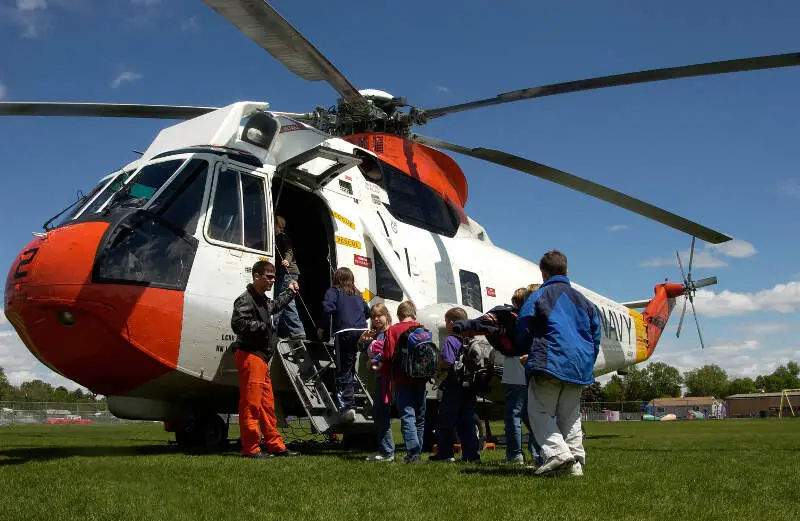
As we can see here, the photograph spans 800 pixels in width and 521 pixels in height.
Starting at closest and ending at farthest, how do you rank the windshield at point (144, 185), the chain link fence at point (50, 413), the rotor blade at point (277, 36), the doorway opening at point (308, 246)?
the rotor blade at point (277, 36) < the windshield at point (144, 185) < the doorway opening at point (308, 246) < the chain link fence at point (50, 413)

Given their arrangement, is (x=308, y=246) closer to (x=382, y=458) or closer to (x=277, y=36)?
(x=277, y=36)

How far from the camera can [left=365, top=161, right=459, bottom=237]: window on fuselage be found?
1108 centimetres

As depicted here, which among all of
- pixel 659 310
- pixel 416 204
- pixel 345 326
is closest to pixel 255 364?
pixel 345 326

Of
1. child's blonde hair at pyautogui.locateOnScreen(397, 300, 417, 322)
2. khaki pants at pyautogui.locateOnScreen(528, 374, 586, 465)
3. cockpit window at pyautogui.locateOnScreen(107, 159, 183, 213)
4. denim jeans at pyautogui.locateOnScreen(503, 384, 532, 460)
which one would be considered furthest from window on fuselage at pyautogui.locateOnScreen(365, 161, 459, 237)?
khaki pants at pyautogui.locateOnScreen(528, 374, 586, 465)

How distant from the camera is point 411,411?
7172 mm

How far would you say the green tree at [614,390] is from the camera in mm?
115750

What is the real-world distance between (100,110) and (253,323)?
5.01 m

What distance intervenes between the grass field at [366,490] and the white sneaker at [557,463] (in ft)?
0.37

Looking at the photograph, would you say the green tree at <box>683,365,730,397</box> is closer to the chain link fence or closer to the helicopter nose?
the chain link fence

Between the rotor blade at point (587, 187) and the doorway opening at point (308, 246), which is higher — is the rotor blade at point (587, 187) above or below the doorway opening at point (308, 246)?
above

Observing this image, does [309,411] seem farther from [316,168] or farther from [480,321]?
[316,168]

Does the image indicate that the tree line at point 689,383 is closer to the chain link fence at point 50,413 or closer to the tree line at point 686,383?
the tree line at point 686,383

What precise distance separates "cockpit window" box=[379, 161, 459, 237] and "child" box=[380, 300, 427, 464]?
3.93 meters

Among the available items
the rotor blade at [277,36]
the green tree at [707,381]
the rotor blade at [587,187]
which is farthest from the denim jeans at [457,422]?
the green tree at [707,381]
